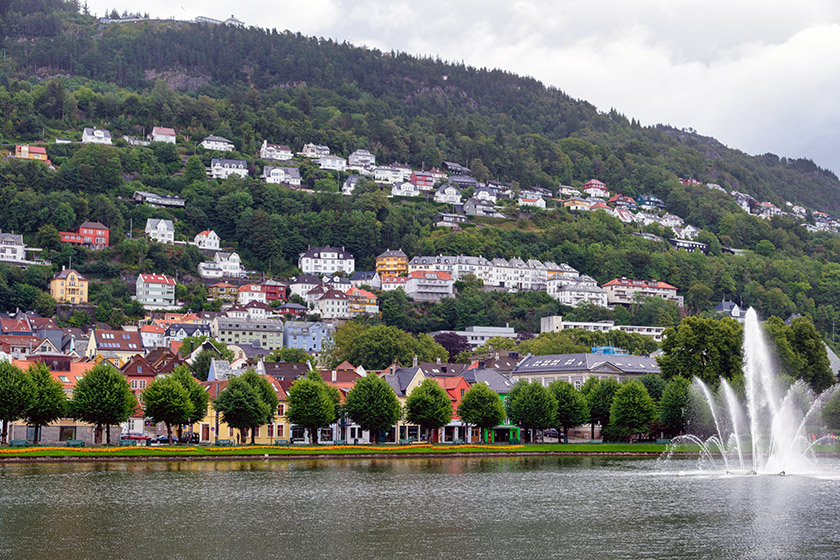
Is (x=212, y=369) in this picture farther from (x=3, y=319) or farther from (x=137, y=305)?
(x=137, y=305)

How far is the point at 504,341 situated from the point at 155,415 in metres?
104

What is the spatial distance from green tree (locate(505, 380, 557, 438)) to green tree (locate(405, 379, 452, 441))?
6.72 meters

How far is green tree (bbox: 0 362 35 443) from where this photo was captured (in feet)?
255

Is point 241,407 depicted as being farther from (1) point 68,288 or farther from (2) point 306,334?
→ (1) point 68,288

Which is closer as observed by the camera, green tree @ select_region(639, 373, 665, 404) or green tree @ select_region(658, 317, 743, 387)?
green tree @ select_region(639, 373, 665, 404)

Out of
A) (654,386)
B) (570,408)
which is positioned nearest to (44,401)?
(570,408)

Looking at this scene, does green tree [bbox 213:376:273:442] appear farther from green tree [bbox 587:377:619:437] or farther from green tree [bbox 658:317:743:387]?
green tree [bbox 658:317:743:387]

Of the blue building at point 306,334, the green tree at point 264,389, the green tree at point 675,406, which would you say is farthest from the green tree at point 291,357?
the green tree at point 675,406

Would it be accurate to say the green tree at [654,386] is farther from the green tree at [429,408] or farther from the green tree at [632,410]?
the green tree at [429,408]

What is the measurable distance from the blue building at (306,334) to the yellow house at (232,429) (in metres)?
86.7

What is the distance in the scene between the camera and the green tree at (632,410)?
304ft

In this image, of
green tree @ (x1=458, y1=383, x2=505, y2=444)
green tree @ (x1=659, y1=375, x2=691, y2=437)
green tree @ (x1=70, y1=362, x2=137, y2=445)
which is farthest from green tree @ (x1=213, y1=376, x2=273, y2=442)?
green tree @ (x1=659, y1=375, x2=691, y2=437)

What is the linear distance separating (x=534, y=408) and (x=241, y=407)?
2677cm

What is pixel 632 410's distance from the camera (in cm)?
9250
